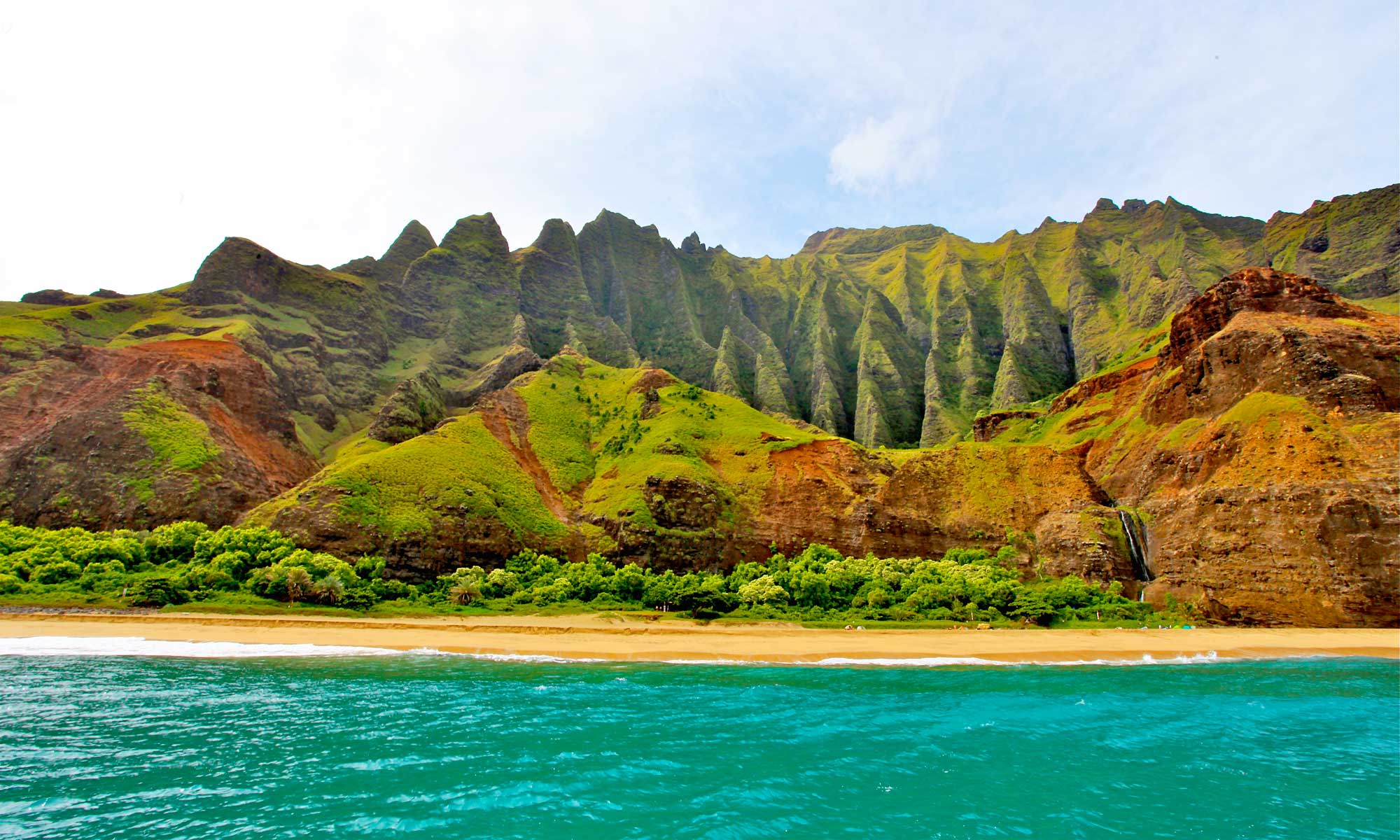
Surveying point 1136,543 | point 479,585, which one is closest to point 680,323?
point 479,585

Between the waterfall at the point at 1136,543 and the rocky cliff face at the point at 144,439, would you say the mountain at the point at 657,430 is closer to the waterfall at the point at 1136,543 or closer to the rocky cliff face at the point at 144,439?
the rocky cliff face at the point at 144,439

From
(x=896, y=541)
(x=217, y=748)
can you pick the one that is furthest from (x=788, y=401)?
(x=217, y=748)

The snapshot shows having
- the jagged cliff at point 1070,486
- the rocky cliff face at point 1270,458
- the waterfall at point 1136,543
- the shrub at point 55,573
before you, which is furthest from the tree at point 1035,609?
the shrub at point 55,573

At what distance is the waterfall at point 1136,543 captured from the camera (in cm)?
6294

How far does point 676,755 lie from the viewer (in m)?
19.7

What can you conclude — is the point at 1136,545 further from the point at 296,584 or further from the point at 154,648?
the point at 154,648

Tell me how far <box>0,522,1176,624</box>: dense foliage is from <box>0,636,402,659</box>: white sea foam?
10847mm

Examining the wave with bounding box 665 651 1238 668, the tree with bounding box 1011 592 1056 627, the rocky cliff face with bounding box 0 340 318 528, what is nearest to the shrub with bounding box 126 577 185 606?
the rocky cliff face with bounding box 0 340 318 528

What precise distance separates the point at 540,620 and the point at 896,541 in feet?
144

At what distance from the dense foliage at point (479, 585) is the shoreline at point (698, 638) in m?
4.25

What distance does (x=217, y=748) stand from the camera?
19.2 metres

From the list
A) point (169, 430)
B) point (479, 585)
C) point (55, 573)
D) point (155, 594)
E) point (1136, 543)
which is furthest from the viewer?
point (169, 430)

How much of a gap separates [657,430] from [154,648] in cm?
6918

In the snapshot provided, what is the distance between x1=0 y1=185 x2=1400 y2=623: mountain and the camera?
6319 cm
